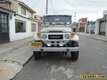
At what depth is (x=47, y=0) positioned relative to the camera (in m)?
31.2

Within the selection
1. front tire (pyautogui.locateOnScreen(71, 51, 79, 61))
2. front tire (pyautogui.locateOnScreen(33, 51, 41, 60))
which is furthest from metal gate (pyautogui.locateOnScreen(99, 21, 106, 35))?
front tire (pyautogui.locateOnScreen(33, 51, 41, 60))

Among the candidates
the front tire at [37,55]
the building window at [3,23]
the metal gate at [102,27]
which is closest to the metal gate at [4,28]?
the building window at [3,23]

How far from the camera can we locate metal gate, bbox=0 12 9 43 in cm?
1548

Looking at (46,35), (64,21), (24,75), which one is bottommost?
(24,75)

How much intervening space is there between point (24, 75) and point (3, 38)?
33.1 ft

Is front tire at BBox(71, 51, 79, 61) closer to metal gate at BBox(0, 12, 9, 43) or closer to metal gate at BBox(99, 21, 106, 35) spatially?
metal gate at BBox(0, 12, 9, 43)

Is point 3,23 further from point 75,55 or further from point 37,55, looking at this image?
point 75,55

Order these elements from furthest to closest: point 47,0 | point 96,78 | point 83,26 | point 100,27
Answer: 1. point 83,26
2. point 100,27
3. point 47,0
4. point 96,78

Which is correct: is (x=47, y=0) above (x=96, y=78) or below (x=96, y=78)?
above

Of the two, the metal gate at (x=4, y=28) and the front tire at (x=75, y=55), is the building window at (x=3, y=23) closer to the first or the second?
the metal gate at (x=4, y=28)

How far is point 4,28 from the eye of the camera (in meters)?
16.3

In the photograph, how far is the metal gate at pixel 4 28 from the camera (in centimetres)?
1548

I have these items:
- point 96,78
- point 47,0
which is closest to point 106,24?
point 47,0

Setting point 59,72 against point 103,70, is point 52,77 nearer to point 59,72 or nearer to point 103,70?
point 59,72
